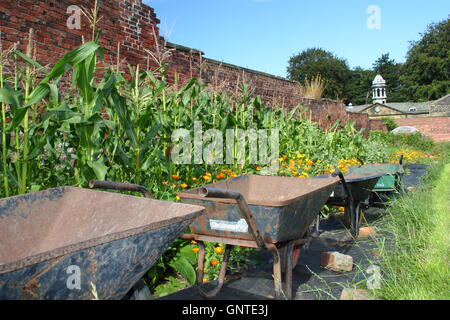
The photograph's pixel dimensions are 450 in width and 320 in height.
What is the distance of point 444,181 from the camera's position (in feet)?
26.3

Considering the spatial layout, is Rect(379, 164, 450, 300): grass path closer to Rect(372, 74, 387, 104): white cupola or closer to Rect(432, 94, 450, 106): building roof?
Rect(432, 94, 450, 106): building roof

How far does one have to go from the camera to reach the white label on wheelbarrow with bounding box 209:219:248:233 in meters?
2.55

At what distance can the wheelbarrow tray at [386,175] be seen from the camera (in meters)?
5.48

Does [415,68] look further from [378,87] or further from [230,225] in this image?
[230,225]

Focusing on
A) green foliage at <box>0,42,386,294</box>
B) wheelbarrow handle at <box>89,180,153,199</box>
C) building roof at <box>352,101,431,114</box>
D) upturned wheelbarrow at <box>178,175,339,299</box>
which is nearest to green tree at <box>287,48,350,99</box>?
building roof at <box>352,101,431,114</box>

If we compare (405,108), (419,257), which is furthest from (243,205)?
(405,108)

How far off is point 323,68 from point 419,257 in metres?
52.6

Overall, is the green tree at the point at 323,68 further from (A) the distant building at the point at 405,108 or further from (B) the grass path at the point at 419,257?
(B) the grass path at the point at 419,257

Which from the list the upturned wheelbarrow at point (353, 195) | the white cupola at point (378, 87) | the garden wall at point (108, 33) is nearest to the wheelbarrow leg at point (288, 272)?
the upturned wheelbarrow at point (353, 195)

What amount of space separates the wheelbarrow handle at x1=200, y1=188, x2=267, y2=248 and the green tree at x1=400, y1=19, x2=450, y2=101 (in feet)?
178

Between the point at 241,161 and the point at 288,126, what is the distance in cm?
214

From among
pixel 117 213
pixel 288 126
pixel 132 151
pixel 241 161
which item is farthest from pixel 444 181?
pixel 117 213

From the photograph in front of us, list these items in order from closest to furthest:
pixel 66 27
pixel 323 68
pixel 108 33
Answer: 1. pixel 66 27
2. pixel 108 33
3. pixel 323 68

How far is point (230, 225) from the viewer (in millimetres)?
2604
